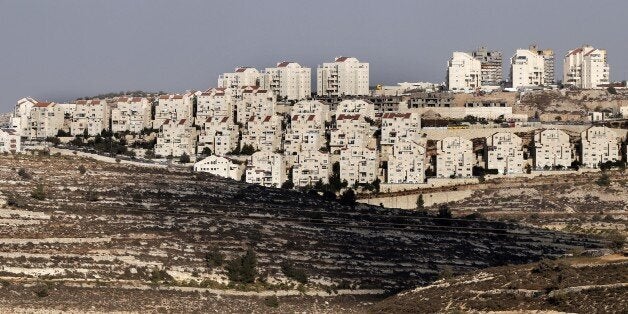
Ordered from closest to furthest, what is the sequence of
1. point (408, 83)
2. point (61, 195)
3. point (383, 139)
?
1. point (61, 195)
2. point (383, 139)
3. point (408, 83)

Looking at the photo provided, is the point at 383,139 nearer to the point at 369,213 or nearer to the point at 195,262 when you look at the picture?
the point at 369,213

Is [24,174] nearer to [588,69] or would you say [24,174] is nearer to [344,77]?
[344,77]

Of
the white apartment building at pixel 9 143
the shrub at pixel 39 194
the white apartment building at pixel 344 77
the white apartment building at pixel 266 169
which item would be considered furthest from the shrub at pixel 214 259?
the white apartment building at pixel 344 77

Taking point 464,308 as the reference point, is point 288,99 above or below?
above

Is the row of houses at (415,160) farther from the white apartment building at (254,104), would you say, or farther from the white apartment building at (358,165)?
the white apartment building at (254,104)

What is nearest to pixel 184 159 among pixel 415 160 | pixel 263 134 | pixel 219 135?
pixel 219 135

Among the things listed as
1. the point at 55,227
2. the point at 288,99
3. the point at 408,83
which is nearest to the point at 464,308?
the point at 55,227
